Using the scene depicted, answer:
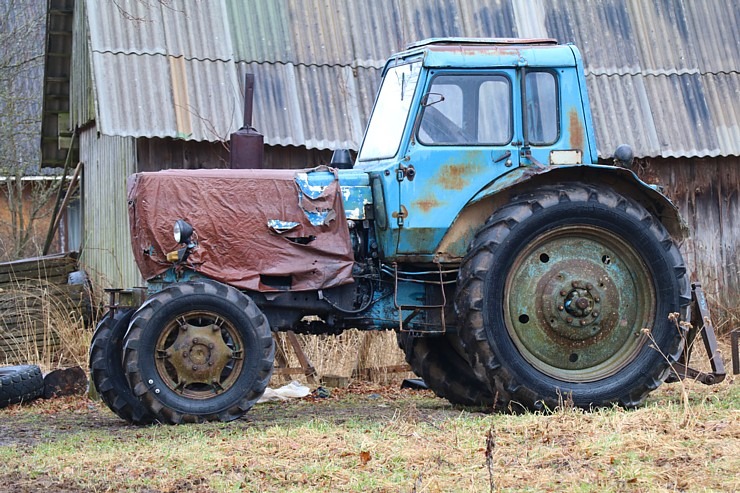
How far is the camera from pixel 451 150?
847cm

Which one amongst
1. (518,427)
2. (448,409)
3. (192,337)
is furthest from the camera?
(448,409)

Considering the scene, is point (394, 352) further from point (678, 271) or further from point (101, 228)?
point (101, 228)

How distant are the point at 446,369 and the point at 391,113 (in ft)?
7.00

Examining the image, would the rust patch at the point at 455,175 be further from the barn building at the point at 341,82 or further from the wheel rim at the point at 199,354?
the barn building at the point at 341,82

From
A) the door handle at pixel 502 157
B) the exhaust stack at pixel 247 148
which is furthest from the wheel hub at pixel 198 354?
the exhaust stack at pixel 247 148

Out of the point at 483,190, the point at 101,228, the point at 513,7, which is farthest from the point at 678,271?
the point at 101,228

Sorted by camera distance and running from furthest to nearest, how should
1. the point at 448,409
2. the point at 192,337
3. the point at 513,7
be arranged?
the point at 513,7 → the point at 448,409 → the point at 192,337

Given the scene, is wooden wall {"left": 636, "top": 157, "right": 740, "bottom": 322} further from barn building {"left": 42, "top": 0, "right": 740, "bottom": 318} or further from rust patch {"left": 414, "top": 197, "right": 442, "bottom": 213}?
rust patch {"left": 414, "top": 197, "right": 442, "bottom": 213}

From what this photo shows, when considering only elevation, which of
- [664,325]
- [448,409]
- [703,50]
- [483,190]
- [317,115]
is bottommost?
[448,409]

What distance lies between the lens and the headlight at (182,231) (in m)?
8.12

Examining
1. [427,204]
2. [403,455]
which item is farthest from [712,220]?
[403,455]

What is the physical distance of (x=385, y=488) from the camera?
5367 mm

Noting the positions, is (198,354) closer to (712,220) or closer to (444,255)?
(444,255)

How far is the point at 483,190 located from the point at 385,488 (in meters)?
3.52
